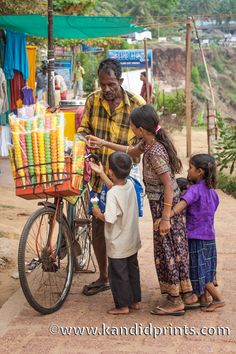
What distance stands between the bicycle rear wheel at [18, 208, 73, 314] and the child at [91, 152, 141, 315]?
408mm

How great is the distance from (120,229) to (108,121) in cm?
93

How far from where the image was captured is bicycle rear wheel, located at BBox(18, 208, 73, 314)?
175 inches

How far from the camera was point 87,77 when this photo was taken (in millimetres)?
35656

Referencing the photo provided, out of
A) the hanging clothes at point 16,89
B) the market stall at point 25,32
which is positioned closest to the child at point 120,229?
the market stall at point 25,32

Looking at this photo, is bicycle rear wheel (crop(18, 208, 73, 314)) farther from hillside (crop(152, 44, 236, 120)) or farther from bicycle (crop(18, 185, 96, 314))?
hillside (crop(152, 44, 236, 120))

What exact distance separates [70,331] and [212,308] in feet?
3.47

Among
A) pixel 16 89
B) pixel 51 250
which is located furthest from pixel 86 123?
pixel 16 89

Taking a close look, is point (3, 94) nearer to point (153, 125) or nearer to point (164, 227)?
point (153, 125)

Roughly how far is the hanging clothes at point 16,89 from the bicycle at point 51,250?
747cm

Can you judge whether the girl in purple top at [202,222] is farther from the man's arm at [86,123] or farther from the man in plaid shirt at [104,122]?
the man's arm at [86,123]

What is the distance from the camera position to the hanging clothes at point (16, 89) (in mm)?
12625

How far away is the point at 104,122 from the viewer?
5.04 meters

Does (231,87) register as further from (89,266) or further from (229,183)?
(89,266)

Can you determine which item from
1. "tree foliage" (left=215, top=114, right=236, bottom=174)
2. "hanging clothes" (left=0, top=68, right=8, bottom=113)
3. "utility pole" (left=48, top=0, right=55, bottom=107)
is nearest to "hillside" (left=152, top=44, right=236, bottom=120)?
"tree foliage" (left=215, top=114, right=236, bottom=174)
